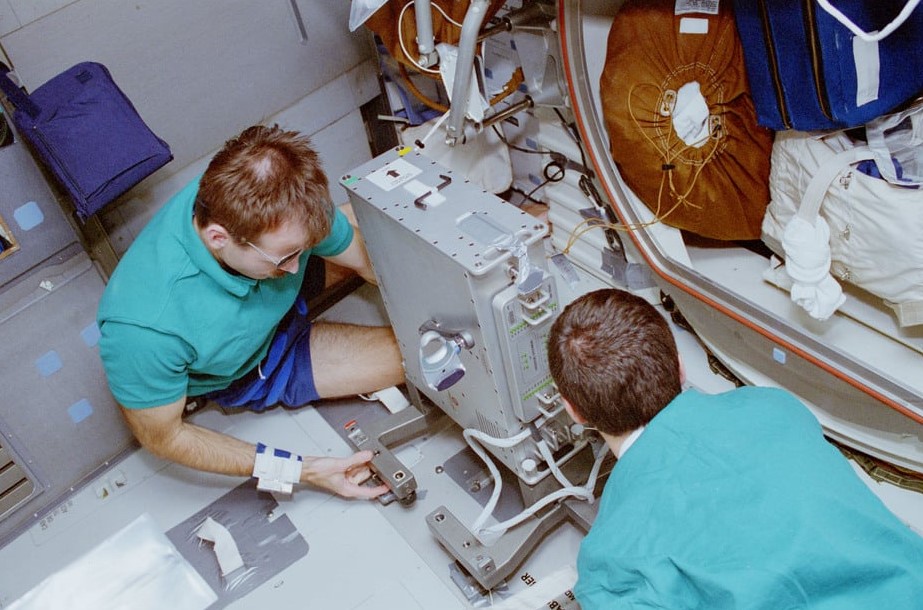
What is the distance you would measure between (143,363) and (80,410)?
64 centimetres

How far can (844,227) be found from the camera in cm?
219

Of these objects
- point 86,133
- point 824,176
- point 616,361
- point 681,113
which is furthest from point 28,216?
point 824,176

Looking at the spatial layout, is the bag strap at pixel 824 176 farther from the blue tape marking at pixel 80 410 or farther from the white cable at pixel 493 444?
the blue tape marking at pixel 80 410

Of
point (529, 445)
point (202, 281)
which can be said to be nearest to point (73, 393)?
point (202, 281)

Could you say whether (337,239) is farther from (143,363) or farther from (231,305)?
(143,363)

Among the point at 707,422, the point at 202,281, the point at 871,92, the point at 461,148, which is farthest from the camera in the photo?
the point at 461,148

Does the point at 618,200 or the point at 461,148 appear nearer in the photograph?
the point at 618,200

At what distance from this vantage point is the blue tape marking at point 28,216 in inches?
95.1

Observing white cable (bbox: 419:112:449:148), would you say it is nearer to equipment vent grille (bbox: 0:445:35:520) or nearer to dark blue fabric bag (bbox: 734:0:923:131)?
dark blue fabric bag (bbox: 734:0:923:131)

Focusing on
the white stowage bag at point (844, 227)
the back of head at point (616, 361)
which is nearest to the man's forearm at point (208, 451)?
the back of head at point (616, 361)

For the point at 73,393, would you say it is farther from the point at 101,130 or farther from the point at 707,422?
the point at 707,422

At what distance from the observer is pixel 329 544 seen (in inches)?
101

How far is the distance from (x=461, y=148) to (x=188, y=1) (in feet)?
3.33

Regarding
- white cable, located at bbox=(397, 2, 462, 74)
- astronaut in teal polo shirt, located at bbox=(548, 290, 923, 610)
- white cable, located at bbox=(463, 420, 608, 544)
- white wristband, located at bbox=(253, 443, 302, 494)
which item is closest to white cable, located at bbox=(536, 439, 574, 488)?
white cable, located at bbox=(463, 420, 608, 544)
